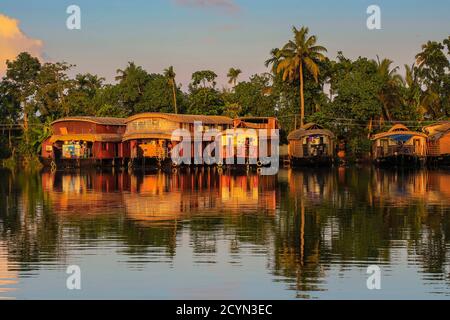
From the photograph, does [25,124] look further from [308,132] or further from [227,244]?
[227,244]

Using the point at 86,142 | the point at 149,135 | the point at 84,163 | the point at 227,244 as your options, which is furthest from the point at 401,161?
the point at 227,244

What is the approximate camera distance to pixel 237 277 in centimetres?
1532

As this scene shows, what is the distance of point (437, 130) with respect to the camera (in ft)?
220

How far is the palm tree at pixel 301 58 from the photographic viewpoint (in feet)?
245

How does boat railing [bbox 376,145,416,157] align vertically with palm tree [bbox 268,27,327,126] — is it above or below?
below

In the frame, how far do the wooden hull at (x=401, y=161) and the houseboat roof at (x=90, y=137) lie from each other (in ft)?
72.7

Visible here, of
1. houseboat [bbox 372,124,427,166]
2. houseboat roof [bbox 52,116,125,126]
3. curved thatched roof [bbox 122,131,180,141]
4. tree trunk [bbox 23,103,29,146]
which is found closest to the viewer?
houseboat [bbox 372,124,427,166]

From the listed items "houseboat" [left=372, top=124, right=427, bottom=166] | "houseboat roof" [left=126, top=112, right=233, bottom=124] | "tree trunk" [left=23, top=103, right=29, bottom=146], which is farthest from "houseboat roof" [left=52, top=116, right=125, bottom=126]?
"houseboat" [left=372, top=124, right=427, bottom=166]

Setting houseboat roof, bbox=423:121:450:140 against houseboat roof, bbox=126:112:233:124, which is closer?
houseboat roof, bbox=423:121:450:140

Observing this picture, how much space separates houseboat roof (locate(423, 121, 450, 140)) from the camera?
66000 millimetres

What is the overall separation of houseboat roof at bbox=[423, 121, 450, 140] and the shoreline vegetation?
380 centimetres

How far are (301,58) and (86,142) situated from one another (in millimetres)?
21025

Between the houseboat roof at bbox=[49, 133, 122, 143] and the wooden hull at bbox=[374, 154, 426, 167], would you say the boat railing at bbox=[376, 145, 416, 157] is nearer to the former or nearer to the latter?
the wooden hull at bbox=[374, 154, 426, 167]

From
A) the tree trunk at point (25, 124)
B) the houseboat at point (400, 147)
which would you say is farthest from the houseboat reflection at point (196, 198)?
the tree trunk at point (25, 124)
